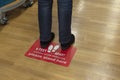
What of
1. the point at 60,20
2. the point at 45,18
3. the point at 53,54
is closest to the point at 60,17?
the point at 60,20

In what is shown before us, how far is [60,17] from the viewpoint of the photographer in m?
1.52

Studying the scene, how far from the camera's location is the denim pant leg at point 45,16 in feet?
4.94

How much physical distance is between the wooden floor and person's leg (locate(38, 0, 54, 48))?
0.16 meters

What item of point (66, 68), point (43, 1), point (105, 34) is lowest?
point (66, 68)

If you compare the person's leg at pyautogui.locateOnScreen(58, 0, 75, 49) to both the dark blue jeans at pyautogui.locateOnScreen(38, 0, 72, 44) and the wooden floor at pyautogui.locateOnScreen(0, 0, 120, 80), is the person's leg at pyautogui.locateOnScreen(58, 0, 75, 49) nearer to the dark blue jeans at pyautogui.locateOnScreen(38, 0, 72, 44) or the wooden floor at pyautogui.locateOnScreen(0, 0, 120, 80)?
the dark blue jeans at pyautogui.locateOnScreen(38, 0, 72, 44)

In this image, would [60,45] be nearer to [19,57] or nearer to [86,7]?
Answer: [19,57]

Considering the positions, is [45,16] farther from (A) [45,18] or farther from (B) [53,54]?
(B) [53,54]

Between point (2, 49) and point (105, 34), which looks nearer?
point (2, 49)

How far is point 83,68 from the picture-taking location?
1.55m

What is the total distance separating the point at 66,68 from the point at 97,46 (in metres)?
0.38

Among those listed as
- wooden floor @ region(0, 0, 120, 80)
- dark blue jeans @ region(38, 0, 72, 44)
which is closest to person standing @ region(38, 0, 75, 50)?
dark blue jeans @ region(38, 0, 72, 44)

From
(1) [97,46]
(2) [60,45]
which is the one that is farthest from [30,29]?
(1) [97,46]

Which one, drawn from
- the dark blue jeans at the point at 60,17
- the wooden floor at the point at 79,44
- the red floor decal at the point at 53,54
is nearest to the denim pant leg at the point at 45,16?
the dark blue jeans at the point at 60,17

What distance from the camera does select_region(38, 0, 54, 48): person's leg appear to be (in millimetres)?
1509
